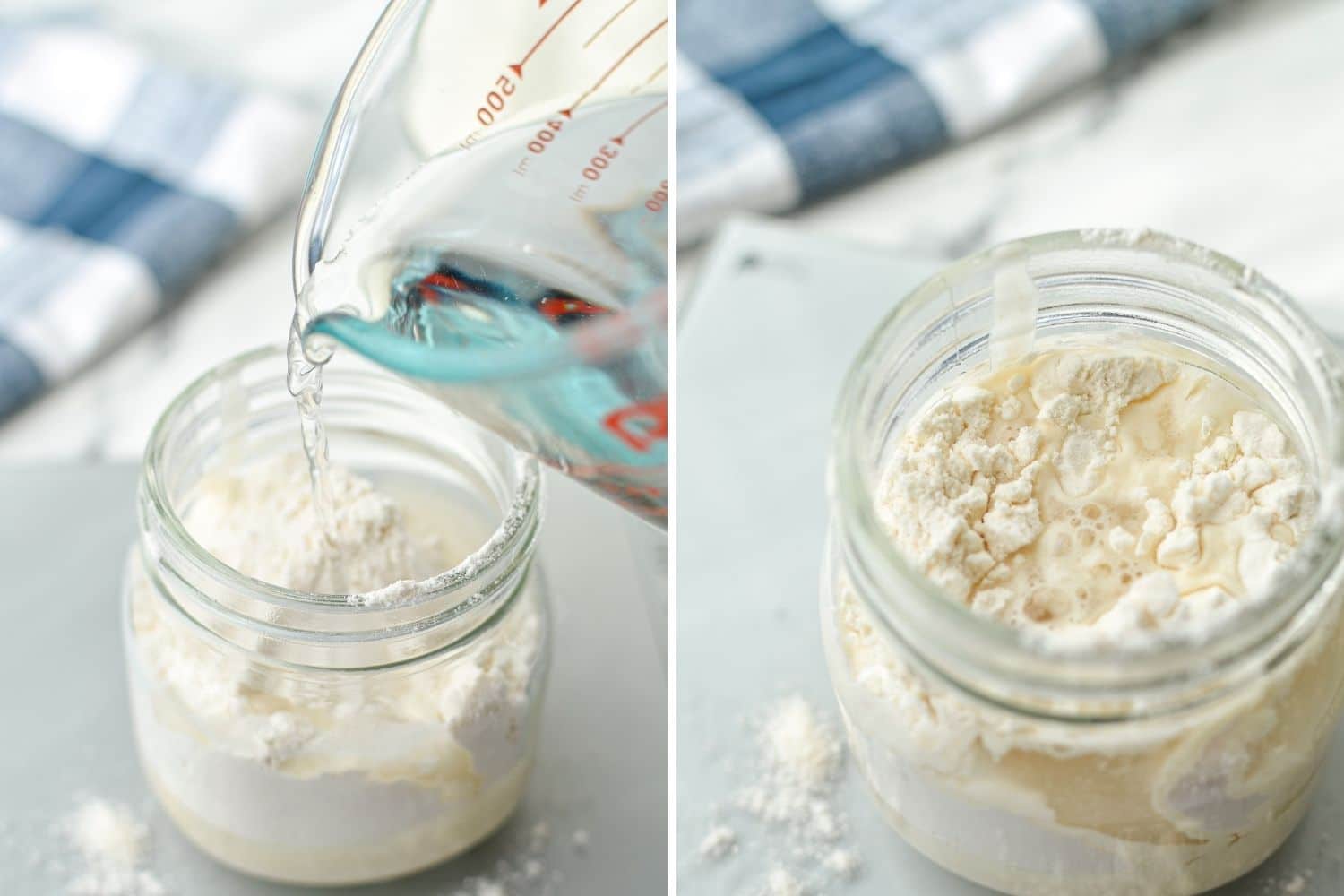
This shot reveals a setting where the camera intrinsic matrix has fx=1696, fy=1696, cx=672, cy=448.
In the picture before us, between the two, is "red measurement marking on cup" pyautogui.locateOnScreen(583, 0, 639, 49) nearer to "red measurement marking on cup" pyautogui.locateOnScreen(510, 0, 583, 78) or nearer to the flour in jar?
"red measurement marking on cup" pyautogui.locateOnScreen(510, 0, 583, 78)

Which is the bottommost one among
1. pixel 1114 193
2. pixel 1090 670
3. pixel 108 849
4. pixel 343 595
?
pixel 108 849

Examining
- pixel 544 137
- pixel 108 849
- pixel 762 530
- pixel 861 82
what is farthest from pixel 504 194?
pixel 861 82

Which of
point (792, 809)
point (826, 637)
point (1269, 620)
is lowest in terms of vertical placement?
point (792, 809)

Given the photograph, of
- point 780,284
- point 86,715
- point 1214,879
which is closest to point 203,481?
point 86,715

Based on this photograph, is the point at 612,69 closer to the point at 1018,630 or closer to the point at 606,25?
the point at 606,25

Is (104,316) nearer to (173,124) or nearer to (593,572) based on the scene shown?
(173,124)
